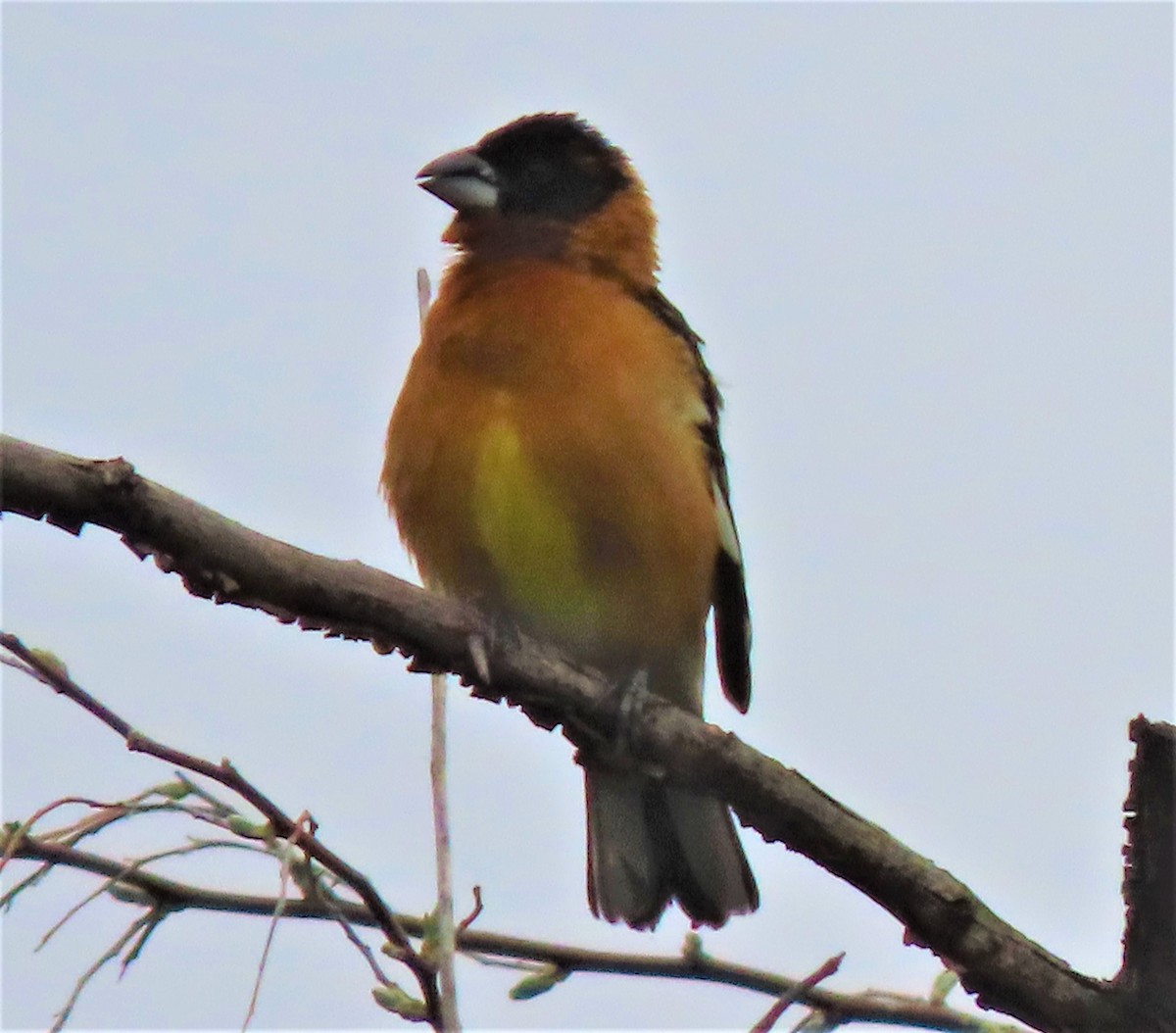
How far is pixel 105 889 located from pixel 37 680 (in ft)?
1.19

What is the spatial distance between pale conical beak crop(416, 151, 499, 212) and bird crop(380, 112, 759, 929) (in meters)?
0.19

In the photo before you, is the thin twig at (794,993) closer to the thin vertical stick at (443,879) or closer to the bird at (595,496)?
the thin vertical stick at (443,879)

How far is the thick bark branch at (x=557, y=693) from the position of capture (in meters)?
2.98

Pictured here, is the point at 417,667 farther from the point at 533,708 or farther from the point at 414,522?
the point at 414,522

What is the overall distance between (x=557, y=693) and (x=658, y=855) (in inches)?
62.6

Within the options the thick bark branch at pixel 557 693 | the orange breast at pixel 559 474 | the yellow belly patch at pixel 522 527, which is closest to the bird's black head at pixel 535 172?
the orange breast at pixel 559 474

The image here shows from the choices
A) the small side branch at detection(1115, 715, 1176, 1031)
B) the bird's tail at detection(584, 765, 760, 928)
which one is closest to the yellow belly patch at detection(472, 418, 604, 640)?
the bird's tail at detection(584, 765, 760, 928)

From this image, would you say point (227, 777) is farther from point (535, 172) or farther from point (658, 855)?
point (535, 172)

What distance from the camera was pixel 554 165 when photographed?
6.18m

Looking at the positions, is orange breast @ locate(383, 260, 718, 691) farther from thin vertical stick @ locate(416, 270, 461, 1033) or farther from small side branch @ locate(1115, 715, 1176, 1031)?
thin vertical stick @ locate(416, 270, 461, 1033)

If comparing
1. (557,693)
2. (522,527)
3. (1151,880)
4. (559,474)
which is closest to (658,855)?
(522,527)

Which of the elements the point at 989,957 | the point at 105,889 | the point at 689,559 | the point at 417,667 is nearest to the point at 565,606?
the point at 689,559

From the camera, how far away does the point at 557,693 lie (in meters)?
3.82

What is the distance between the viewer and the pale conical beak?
5871mm
